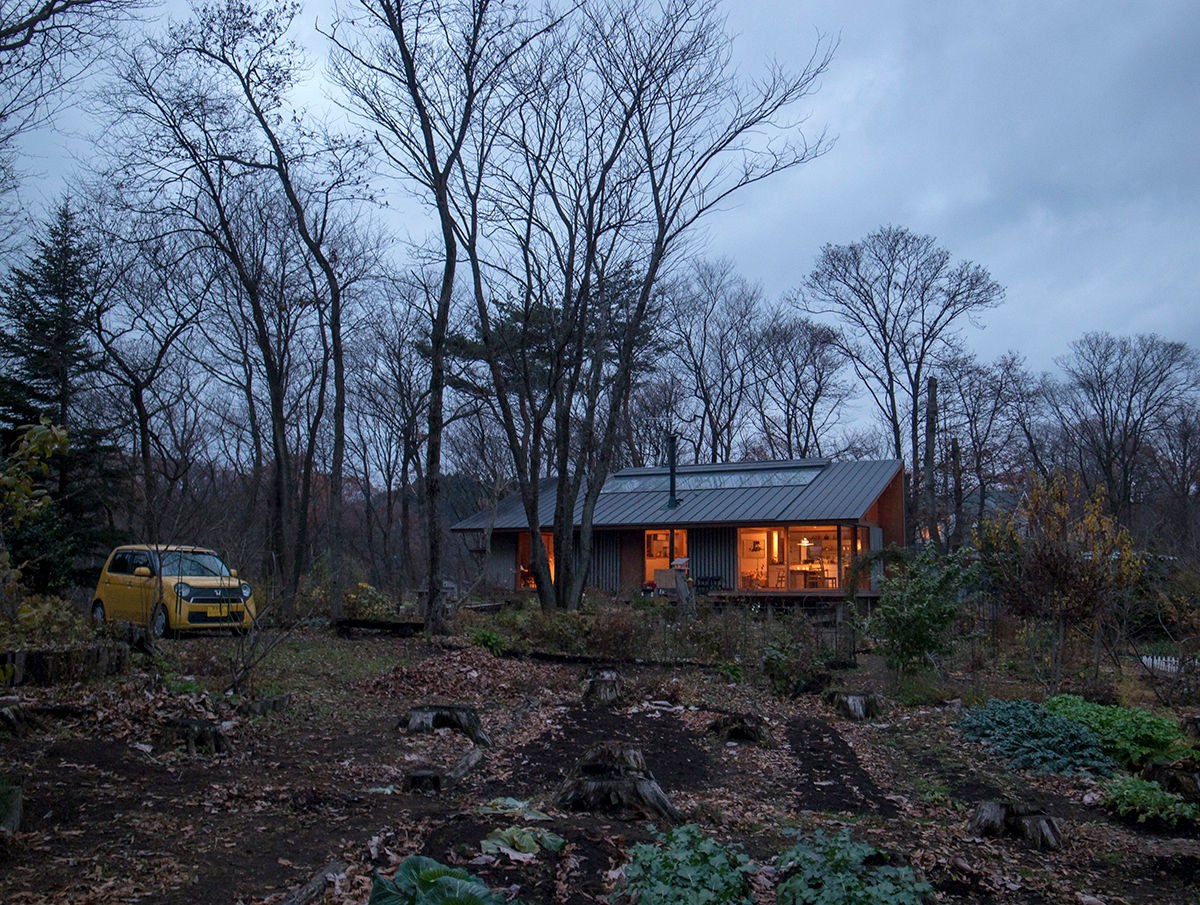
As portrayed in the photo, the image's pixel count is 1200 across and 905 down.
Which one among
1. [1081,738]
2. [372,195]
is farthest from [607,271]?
[1081,738]

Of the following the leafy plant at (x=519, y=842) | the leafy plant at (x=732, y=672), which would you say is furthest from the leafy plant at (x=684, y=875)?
the leafy plant at (x=732, y=672)

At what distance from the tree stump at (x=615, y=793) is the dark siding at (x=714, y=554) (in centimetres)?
2152

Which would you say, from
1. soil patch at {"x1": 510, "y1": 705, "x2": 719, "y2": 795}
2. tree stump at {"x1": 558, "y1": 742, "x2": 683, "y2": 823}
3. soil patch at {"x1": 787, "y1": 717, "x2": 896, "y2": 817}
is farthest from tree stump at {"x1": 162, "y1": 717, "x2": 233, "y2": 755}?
soil patch at {"x1": 787, "y1": 717, "x2": 896, "y2": 817}

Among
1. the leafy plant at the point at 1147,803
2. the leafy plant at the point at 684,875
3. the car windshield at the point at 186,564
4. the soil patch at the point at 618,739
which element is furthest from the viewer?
the car windshield at the point at 186,564

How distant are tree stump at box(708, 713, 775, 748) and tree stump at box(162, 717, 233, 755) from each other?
4273mm

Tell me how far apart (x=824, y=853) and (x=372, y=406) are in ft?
99.4

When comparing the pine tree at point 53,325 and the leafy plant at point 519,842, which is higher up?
the pine tree at point 53,325

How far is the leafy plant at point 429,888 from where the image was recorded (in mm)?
2627

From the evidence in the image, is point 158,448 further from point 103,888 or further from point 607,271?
point 103,888

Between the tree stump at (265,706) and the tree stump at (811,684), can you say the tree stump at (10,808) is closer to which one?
the tree stump at (265,706)

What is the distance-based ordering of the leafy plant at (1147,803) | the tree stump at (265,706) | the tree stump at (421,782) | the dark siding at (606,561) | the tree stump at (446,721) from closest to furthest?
the leafy plant at (1147,803)
the tree stump at (421,782)
the tree stump at (265,706)
the tree stump at (446,721)
the dark siding at (606,561)

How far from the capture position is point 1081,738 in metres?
7.02

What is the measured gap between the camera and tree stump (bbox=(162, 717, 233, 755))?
587 centimetres

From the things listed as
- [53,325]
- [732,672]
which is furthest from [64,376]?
[732,672]
